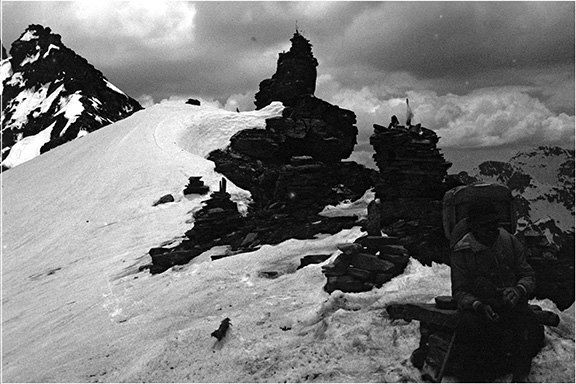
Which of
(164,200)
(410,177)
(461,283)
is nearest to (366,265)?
(410,177)

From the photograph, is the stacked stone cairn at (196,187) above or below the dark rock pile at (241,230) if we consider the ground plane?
above

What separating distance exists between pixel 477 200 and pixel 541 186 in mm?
41363

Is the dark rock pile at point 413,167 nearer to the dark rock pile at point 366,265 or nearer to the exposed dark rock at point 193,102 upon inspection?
the dark rock pile at point 366,265

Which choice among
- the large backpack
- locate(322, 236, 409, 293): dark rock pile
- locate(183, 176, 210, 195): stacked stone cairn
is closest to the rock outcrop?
locate(183, 176, 210, 195): stacked stone cairn

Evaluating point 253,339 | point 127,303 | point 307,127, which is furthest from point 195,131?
point 253,339

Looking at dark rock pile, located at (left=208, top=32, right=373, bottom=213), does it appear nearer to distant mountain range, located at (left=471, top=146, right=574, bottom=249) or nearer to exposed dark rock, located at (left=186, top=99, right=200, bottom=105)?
distant mountain range, located at (left=471, top=146, right=574, bottom=249)

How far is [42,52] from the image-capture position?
5832 inches

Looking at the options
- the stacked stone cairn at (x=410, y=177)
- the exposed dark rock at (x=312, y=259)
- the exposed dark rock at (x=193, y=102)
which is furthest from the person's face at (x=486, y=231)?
the exposed dark rock at (x=193, y=102)

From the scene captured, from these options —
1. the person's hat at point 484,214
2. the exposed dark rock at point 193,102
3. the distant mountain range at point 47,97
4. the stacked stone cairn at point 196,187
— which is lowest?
the person's hat at point 484,214

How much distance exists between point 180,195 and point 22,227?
36.0 feet

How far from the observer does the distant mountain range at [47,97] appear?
120938 mm

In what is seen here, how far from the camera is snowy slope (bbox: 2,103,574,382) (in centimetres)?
801

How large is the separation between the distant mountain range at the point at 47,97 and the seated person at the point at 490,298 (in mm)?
116779

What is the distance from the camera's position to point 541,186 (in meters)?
43.3
